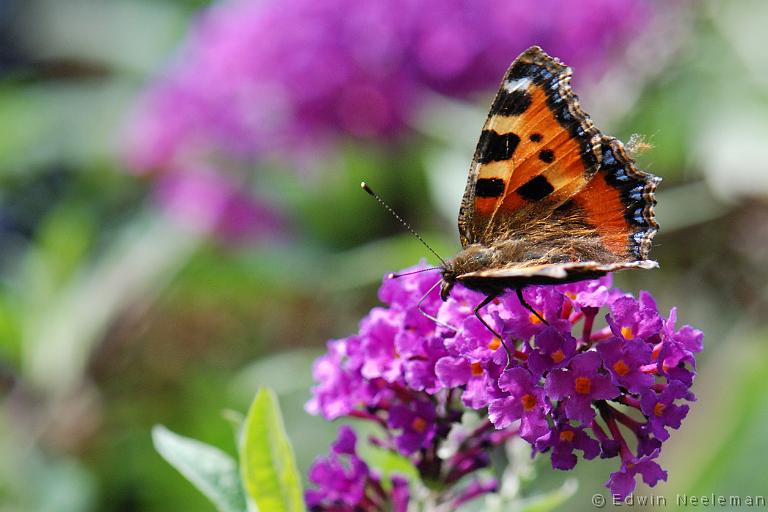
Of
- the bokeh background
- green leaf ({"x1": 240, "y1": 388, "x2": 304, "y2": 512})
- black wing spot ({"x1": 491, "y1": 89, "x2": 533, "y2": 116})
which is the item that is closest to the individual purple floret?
green leaf ({"x1": 240, "y1": 388, "x2": 304, "y2": 512})

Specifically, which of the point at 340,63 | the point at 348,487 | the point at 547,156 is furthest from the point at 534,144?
the point at 340,63

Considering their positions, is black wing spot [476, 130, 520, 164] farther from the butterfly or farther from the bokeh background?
the bokeh background

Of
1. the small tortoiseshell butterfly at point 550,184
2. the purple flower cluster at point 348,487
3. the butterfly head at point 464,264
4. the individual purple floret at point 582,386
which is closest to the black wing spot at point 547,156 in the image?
the small tortoiseshell butterfly at point 550,184

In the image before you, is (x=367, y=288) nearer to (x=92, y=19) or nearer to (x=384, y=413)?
(x=384, y=413)

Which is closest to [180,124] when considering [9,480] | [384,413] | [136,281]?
[136,281]

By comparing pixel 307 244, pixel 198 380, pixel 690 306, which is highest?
pixel 307 244

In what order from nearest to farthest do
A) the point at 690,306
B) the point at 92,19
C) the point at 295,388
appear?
the point at 295,388
the point at 690,306
the point at 92,19
